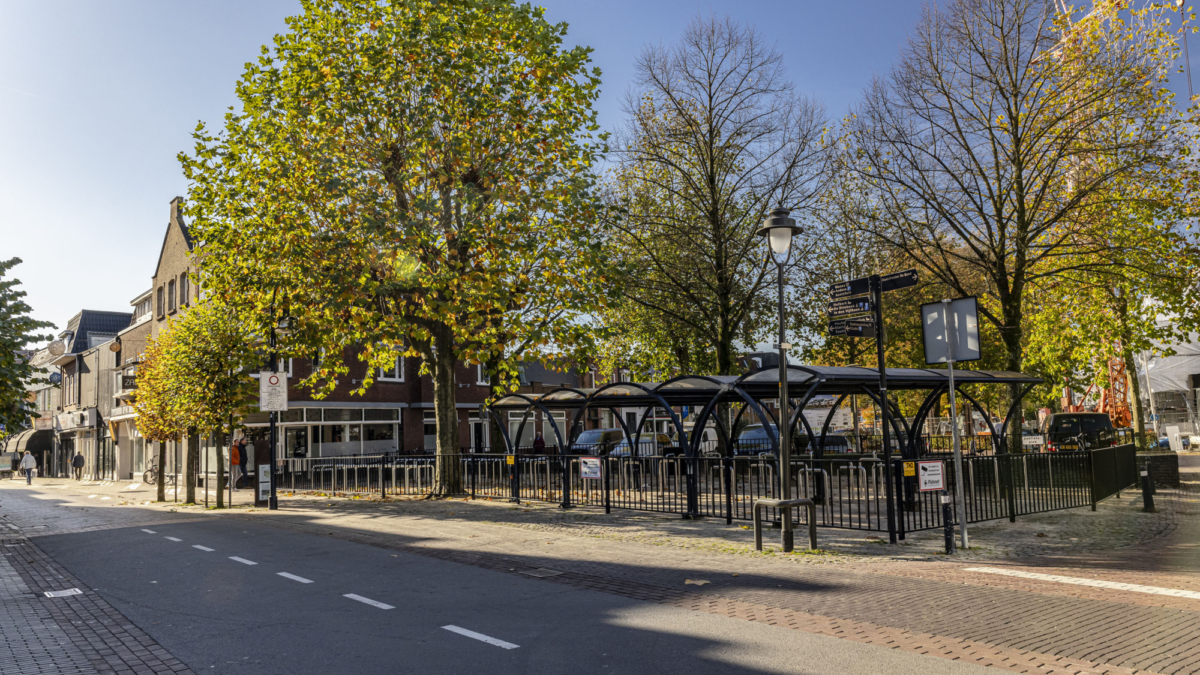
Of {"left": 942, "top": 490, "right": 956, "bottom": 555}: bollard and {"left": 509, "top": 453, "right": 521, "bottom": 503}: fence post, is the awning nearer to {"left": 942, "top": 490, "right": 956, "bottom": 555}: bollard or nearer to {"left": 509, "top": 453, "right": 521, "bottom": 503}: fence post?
{"left": 509, "top": 453, "right": 521, "bottom": 503}: fence post

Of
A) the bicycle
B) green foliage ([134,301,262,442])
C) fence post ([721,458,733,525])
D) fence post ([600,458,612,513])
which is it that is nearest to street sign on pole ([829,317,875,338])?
fence post ([721,458,733,525])

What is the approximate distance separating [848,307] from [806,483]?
2.67 meters

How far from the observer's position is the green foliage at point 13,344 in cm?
1480

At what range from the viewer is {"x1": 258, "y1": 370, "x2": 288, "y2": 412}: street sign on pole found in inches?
765

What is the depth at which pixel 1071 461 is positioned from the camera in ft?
47.9

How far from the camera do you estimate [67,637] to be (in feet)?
23.4

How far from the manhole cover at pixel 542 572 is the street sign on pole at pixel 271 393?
38.7 feet

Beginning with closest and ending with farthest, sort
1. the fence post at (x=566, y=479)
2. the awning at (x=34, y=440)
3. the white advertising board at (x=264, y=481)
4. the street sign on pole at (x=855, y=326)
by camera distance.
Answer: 1. the street sign on pole at (x=855, y=326)
2. the fence post at (x=566, y=479)
3. the white advertising board at (x=264, y=481)
4. the awning at (x=34, y=440)

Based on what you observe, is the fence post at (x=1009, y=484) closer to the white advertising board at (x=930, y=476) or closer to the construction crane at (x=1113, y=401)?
the white advertising board at (x=930, y=476)

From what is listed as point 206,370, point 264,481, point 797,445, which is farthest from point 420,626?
point 797,445

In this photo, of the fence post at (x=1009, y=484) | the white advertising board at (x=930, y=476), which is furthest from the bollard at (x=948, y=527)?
the fence post at (x=1009, y=484)

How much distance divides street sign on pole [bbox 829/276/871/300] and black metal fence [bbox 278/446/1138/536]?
2.41m

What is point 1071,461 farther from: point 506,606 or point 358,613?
point 358,613

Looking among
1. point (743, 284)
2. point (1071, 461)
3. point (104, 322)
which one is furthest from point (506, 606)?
point (104, 322)
